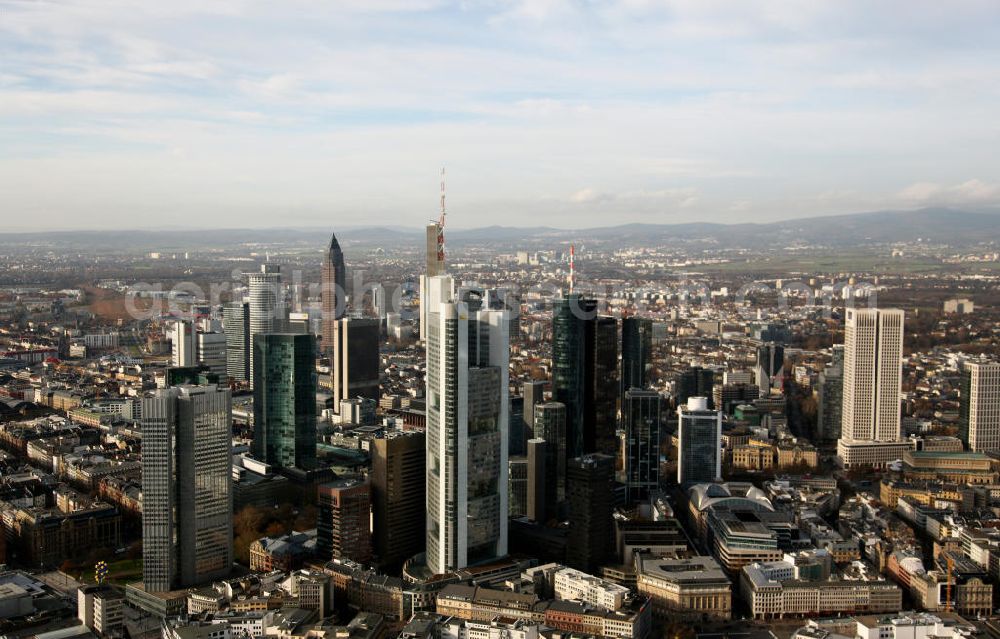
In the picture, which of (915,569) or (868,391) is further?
(868,391)

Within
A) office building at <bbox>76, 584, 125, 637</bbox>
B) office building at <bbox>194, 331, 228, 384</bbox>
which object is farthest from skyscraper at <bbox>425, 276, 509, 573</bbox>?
office building at <bbox>194, 331, 228, 384</bbox>

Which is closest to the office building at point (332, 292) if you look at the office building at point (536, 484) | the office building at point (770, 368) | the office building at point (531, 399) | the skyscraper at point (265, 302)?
the skyscraper at point (265, 302)

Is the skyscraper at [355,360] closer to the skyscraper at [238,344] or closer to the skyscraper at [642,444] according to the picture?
the skyscraper at [238,344]

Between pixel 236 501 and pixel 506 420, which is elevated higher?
pixel 506 420

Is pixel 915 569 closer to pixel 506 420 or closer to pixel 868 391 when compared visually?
pixel 506 420

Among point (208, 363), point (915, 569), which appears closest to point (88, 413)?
point (208, 363)

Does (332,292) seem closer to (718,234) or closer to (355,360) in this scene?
(355,360)
